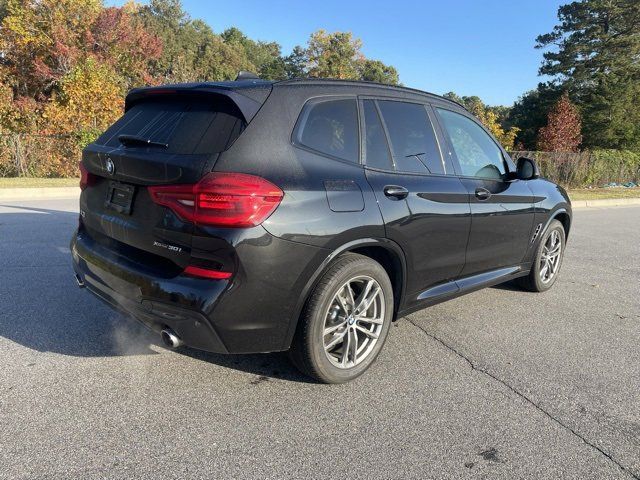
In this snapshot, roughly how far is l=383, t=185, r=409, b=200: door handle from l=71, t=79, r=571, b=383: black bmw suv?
0.4 inches

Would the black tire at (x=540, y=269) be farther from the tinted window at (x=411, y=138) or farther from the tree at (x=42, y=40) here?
the tree at (x=42, y=40)

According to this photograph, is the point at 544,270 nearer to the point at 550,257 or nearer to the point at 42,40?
the point at 550,257

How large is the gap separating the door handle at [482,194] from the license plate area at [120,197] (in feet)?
8.53

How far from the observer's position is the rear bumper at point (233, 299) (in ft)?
8.11

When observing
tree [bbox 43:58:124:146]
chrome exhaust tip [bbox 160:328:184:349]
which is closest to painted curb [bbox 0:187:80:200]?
tree [bbox 43:58:124:146]

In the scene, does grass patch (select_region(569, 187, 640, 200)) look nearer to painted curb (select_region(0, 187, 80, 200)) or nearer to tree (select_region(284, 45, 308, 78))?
painted curb (select_region(0, 187, 80, 200))

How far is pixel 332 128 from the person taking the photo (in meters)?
2.99

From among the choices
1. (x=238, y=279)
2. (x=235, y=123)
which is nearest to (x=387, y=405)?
(x=238, y=279)

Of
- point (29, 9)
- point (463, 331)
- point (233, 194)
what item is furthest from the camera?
point (29, 9)

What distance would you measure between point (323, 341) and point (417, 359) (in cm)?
91

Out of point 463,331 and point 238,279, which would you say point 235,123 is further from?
point 463,331

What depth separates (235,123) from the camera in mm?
2600

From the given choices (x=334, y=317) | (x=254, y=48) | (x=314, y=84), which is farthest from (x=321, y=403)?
(x=254, y=48)

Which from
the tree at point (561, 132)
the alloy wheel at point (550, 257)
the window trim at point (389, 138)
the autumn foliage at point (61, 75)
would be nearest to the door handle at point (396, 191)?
the window trim at point (389, 138)
